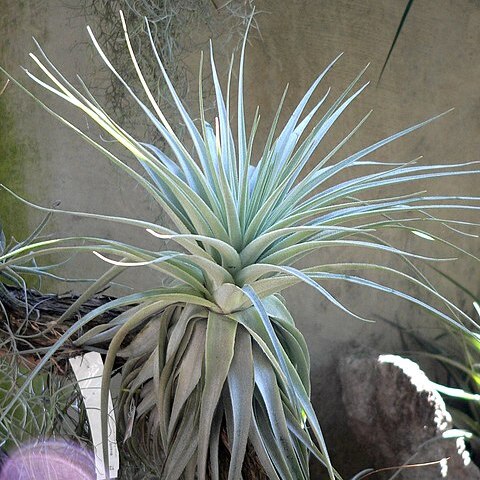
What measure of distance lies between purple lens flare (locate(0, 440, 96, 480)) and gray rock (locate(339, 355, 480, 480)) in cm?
125

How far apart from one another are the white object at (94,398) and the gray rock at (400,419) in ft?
4.27

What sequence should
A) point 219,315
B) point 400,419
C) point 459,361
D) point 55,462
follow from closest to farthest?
point 219,315, point 55,462, point 400,419, point 459,361

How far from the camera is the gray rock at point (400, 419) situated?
2.13 metres

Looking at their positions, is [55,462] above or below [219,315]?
below

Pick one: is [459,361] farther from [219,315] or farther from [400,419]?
[219,315]

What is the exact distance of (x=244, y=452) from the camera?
2.67 ft

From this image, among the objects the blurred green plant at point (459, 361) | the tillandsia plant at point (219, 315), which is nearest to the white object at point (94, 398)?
the tillandsia plant at point (219, 315)

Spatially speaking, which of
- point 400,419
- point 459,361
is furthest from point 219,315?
point 459,361

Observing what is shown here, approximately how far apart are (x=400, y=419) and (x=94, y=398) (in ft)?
4.53

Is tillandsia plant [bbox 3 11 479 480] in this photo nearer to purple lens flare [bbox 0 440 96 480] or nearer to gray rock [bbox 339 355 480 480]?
purple lens flare [bbox 0 440 96 480]

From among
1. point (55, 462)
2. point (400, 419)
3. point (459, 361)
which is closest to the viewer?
point (55, 462)

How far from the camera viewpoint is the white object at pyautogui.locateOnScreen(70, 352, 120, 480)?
0.92 metres

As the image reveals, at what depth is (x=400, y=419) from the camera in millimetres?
2178

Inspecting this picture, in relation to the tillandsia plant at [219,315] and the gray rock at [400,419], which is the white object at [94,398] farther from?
the gray rock at [400,419]
